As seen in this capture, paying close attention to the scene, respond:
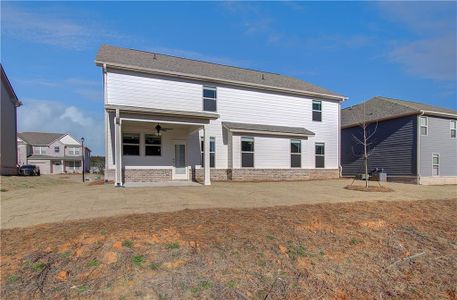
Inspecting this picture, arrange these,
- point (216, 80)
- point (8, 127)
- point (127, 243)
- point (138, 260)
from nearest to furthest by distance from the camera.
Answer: point (138, 260) < point (127, 243) < point (216, 80) < point (8, 127)

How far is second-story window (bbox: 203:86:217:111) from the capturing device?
1627 centimetres

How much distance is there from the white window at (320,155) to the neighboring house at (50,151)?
145 feet

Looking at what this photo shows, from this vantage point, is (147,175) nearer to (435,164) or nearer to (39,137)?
(435,164)

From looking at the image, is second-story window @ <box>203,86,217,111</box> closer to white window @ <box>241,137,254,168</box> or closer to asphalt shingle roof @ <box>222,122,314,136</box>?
asphalt shingle roof @ <box>222,122,314,136</box>

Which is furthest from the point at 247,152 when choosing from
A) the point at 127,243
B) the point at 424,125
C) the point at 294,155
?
the point at 127,243

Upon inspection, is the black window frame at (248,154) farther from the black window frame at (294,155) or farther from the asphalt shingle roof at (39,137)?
the asphalt shingle roof at (39,137)

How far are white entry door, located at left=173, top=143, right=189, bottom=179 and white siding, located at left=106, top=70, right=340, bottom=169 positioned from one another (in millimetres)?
1063

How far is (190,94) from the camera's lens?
15930 millimetres

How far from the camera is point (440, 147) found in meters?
19.7

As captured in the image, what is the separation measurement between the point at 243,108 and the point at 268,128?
6.39 ft

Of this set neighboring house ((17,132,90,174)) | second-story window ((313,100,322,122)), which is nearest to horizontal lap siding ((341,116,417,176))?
second-story window ((313,100,322,122))

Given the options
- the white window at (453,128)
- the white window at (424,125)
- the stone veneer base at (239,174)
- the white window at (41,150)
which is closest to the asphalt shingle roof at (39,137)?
the white window at (41,150)

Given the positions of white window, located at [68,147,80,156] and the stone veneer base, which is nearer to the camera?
the stone veneer base

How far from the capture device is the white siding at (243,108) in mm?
14570
